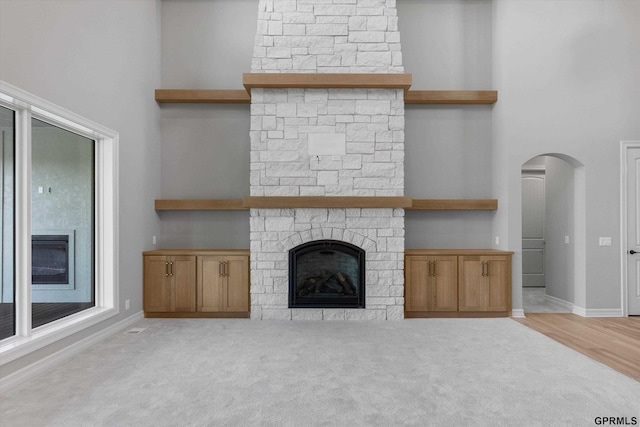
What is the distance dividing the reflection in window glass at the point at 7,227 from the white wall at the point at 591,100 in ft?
19.7

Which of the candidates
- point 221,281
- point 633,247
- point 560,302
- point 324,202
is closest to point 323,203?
point 324,202

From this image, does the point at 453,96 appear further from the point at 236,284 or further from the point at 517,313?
the point at 236,284

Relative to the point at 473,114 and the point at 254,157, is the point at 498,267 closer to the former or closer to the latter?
the point at 473,114

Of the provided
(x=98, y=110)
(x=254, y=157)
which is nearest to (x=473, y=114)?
(x=254, y=157)

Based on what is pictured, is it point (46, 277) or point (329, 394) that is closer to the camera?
point (329, 394)

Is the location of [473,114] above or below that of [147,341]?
above

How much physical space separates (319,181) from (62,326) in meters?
3.45

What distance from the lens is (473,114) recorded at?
5867 millimetres

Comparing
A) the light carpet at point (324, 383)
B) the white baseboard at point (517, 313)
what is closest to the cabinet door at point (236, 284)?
the light carpet at point (324, 383)

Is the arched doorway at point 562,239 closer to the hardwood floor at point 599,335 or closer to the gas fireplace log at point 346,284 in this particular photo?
the hardwood floor at point 599,335

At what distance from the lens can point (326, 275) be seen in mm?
5258

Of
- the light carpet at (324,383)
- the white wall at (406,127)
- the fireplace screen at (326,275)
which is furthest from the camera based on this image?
the white wall at (406,127)

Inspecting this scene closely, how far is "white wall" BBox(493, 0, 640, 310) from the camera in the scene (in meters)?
5.29

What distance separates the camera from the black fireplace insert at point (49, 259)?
352 cm
